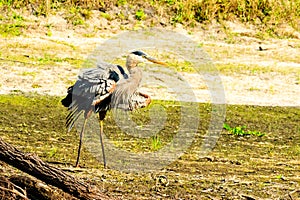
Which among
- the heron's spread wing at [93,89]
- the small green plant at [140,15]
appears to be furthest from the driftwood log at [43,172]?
the small green plant at [140,15]

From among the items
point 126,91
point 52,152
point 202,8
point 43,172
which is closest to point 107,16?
point 202,8

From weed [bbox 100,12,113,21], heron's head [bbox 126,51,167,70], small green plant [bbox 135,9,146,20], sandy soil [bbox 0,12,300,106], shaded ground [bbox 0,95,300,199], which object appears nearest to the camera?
shaded ground [bbox 0,95,300,199]

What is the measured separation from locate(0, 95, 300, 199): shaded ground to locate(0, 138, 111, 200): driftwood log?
0.53 feet

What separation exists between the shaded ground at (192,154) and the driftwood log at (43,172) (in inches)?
6.4

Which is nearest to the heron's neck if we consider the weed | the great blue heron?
the great blue heron

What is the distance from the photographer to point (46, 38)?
1555cm

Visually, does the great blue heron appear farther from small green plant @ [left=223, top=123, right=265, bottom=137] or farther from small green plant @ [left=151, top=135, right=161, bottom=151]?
small green plant @ [left=223, top=123, right=265, bottom=137]

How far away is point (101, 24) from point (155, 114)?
16.4ft

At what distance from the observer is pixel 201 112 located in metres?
12.3

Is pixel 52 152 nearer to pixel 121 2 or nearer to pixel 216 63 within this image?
pixel 216 63

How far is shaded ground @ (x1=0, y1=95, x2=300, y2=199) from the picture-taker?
25.2 ft

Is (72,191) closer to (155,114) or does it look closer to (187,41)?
(155,114)

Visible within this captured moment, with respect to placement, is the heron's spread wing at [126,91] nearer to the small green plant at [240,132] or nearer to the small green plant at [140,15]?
the small green plant at [240,132]

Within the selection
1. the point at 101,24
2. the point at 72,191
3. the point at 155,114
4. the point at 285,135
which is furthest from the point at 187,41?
the point at 72,191
